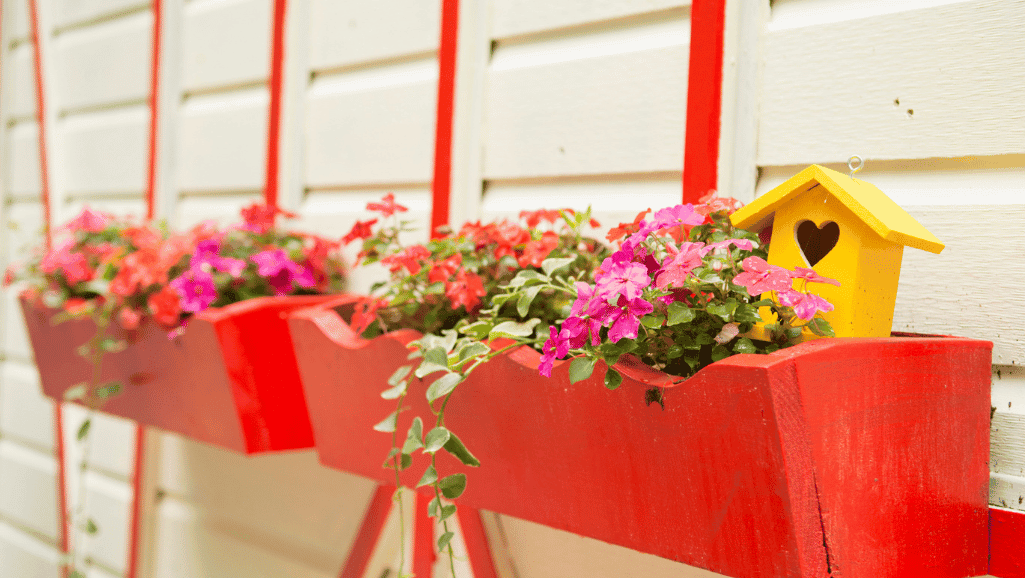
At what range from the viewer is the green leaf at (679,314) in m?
0.73

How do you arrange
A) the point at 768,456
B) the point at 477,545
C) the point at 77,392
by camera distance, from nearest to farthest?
the point at 768,456
the point at 477,545
the point at 77,392

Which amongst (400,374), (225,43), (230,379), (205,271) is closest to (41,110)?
(225,43)

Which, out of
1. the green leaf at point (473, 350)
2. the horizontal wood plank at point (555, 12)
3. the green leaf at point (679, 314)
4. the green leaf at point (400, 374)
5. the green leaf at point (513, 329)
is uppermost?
the horizontal wood plank at point (555, 12)

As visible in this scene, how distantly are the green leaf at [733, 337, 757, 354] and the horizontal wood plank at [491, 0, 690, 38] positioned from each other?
601 mm

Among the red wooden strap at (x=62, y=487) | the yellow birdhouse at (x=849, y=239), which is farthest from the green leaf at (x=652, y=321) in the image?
the red wooden strap at (x=62, y=487)

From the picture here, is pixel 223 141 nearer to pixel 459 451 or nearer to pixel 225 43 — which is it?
pixel 225 43

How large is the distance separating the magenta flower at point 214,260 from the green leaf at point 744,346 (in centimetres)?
101

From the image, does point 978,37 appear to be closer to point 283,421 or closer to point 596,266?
point 596,266

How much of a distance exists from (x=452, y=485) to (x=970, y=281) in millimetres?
641

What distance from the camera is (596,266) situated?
3.48 ft

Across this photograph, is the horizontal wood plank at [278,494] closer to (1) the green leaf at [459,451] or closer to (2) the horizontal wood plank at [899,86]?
(1) the green leaf at [459,451]

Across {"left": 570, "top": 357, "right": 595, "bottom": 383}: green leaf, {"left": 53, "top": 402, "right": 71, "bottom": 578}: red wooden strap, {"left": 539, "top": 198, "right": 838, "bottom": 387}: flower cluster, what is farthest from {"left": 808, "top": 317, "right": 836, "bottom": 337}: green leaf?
{"left": 53, "top": 402, "right": 71, "bottom": 578}: red wooden strap

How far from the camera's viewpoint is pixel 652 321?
2.48ft

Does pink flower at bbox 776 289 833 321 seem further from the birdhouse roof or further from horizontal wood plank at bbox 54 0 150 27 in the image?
horizontal wood plank at bbox 54 0 150 27
